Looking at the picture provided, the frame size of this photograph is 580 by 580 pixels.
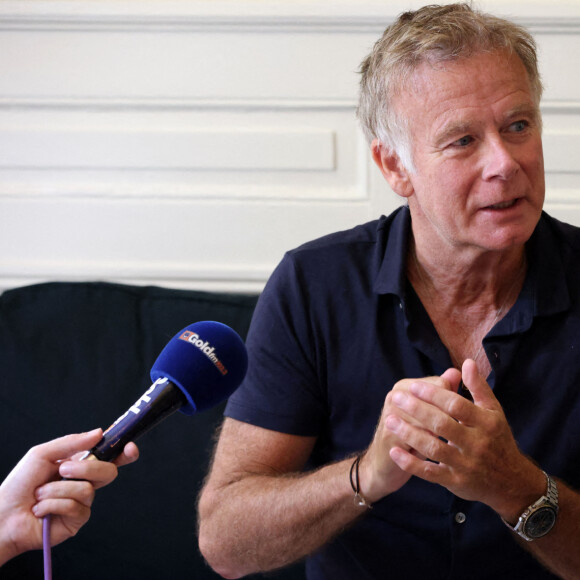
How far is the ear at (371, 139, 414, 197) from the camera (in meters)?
1.42

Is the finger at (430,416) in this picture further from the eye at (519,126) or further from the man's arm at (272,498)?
the eye at (519,126)

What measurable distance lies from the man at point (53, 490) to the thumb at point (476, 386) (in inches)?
18.1

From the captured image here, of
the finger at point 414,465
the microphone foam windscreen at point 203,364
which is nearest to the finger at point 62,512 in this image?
the microphone foam windscreen at point 203,364

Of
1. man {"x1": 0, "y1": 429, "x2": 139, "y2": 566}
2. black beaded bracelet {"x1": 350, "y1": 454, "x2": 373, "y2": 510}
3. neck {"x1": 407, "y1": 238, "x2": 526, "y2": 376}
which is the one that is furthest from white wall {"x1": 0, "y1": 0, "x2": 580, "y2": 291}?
man {"x1": 0, "y1": 429, "x2": 139, "y2": 566}

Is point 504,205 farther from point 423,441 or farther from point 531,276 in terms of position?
point 423,441

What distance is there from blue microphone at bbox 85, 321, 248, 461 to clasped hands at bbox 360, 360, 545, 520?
231mm

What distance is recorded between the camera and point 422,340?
4.48 feet

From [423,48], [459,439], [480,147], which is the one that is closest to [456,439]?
[459,439]

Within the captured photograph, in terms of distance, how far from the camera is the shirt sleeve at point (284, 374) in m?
1.40

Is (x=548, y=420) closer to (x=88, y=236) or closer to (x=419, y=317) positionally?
(x=419, y=317)

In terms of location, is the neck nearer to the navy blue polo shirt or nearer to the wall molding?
the navy blue polo shirt

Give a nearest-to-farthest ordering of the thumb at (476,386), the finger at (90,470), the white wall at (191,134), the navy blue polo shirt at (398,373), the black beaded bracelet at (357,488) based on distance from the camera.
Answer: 1. the finger at (90,470)
2. the thumb at (476,386)
3. the black beaded bracelet at (357,488)
4. the navy blue polo shirt at (398,373)
5. the white wall at (191,134)

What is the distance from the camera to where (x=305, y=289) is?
4.77ft

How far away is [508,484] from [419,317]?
345 mm
